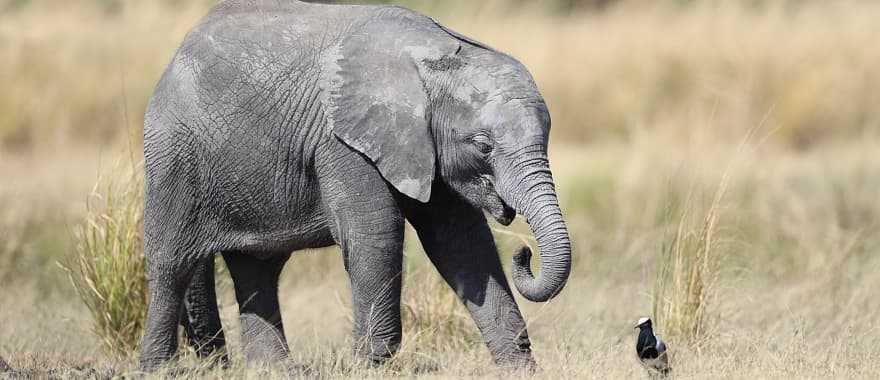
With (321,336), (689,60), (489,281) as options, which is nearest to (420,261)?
(321,336)

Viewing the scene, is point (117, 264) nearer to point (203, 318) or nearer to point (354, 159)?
point (203, 318)

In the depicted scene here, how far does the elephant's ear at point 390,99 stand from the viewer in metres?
8.18

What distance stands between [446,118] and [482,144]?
0.25m

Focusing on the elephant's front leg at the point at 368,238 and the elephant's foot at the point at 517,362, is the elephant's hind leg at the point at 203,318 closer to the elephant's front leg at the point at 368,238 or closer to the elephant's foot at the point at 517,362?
the elephant's front leg at the point at 368,238

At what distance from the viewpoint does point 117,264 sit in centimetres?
980

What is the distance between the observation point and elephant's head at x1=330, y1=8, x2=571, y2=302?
26.3 ft

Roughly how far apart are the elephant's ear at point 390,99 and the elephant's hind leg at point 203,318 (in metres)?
1.36

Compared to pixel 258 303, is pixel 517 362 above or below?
above

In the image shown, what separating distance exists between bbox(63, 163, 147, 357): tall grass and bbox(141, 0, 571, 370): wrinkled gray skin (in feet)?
2.53

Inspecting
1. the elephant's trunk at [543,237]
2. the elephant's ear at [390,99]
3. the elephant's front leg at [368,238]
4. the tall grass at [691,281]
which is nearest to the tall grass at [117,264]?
the elephant's front leg at [368,238]

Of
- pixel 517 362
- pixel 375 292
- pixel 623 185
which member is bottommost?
pixel 623 185

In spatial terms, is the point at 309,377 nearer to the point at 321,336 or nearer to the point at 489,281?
the point at 489,281

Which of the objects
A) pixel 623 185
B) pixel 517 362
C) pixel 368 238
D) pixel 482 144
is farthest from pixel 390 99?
pixel 623 185

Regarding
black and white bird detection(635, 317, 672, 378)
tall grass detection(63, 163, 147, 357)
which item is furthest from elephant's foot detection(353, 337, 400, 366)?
tall grass detection(63, 163, 147, 357)
